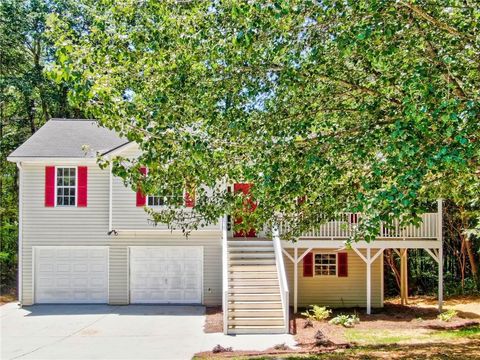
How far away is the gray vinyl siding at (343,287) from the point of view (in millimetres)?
18391

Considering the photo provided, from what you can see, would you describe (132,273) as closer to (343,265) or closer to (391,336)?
(343,265)

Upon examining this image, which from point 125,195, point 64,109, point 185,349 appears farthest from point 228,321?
point 64,109

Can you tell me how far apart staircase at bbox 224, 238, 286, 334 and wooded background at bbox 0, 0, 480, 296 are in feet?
25.5

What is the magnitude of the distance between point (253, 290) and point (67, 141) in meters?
A: 9.71

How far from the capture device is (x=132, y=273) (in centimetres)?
1836

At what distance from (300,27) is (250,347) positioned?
7600mm

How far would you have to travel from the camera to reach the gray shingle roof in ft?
59.9

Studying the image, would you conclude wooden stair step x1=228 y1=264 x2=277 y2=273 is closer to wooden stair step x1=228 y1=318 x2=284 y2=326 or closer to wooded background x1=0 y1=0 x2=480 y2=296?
wooden stair step x1=228 y1=318 x2=284 y2=326

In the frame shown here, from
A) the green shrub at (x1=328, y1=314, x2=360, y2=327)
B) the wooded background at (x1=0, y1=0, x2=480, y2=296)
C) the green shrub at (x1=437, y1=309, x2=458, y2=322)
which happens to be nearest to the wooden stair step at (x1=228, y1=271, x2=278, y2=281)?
the green shrub at (x1=328, y1=314, x2=360, y2=327)

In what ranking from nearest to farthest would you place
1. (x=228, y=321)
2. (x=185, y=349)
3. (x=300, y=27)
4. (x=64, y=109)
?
1. (x=300, y=27)
2. (x=185, y=349)
3. (x=228, y=321)
4. (x=64, y=109)

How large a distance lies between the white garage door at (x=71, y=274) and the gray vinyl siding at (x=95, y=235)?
0.26 m

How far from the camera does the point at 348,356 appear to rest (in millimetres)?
10289

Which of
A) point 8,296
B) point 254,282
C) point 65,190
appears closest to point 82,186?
point 65,190

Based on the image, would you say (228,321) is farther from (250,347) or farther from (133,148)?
(133,148)
